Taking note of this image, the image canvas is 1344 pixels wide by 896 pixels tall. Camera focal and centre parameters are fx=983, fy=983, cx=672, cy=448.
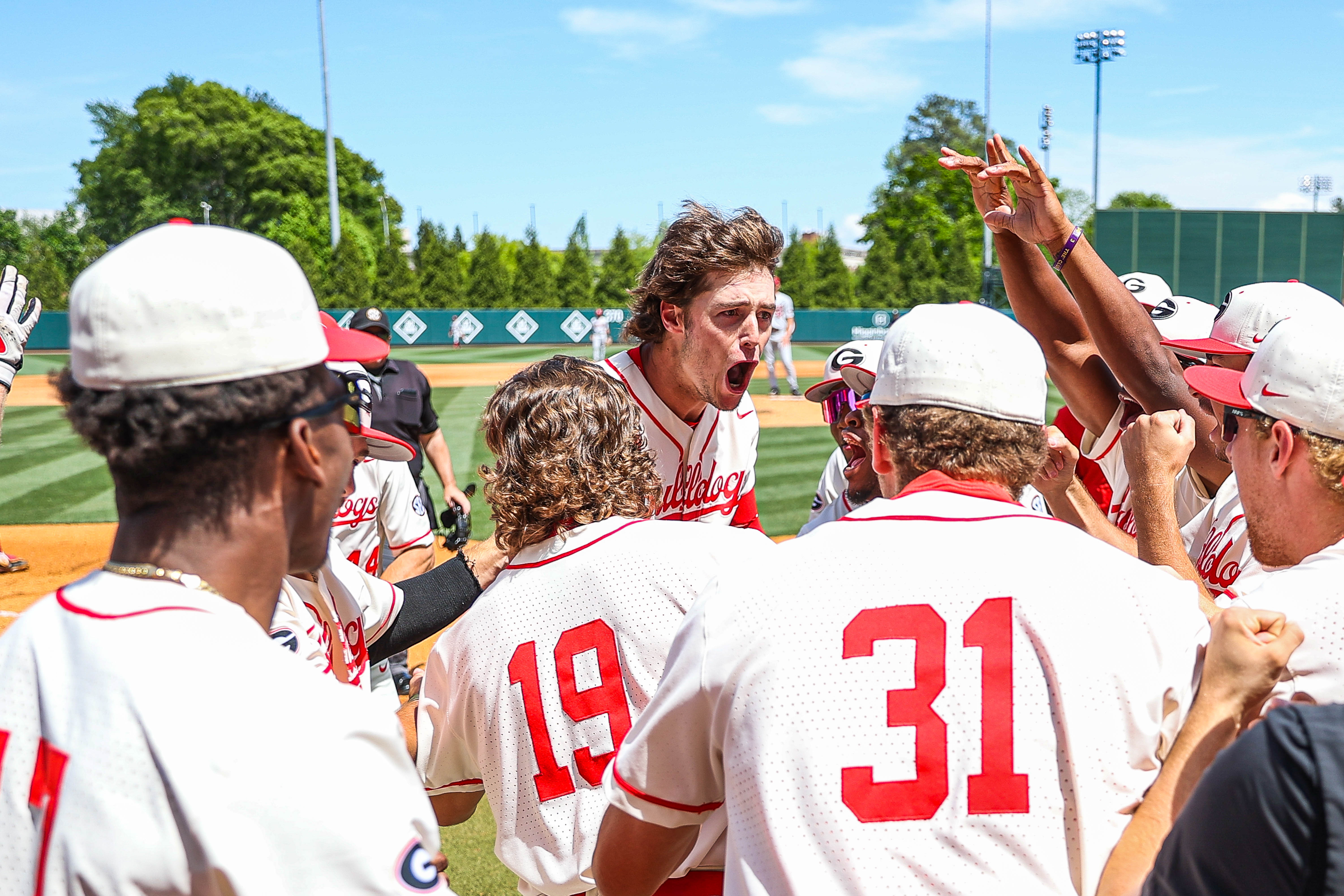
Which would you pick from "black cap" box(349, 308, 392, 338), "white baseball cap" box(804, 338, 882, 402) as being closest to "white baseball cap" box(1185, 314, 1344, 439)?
"white baseball cap" box(804, 338, 882, 402)

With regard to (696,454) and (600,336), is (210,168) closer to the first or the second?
(600,336)

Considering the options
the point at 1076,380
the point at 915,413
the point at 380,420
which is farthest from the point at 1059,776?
the point at 380,420

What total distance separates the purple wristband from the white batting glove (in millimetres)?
4675

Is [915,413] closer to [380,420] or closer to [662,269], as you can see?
[662,269]

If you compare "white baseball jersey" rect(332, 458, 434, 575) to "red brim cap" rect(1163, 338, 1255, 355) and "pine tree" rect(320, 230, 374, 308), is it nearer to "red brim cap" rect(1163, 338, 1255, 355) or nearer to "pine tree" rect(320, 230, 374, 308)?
"red brim cap" rect(1163, 338, 1255, 355)

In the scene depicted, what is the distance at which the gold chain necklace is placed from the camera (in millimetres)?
1304

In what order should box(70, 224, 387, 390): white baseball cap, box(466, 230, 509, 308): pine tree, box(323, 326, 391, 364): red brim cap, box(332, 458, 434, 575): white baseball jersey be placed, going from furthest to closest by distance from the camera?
1. box(466, 230, 509, 308): pine tree
2. box(332, 458, 434, 575): white baseball jersey
3. box(323, 326, 391, 364): red brim cap
4. box(70, 224, 387, 390): white baseball cap

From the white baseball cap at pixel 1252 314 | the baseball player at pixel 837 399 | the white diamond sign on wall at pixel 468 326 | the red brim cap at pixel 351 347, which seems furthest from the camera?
the white diamond sign on wall at pixel 468 326

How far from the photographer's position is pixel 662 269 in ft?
12.9

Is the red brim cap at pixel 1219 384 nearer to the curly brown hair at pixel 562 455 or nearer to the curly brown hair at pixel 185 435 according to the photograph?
the curly brown hair at pixel 562 455

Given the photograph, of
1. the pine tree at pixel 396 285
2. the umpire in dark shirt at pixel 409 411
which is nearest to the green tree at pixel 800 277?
A: the pine tree at pixel 396 285

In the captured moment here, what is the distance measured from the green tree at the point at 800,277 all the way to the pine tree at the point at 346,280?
61.9ft

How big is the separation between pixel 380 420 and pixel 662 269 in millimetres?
3170

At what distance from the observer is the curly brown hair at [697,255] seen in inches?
152
